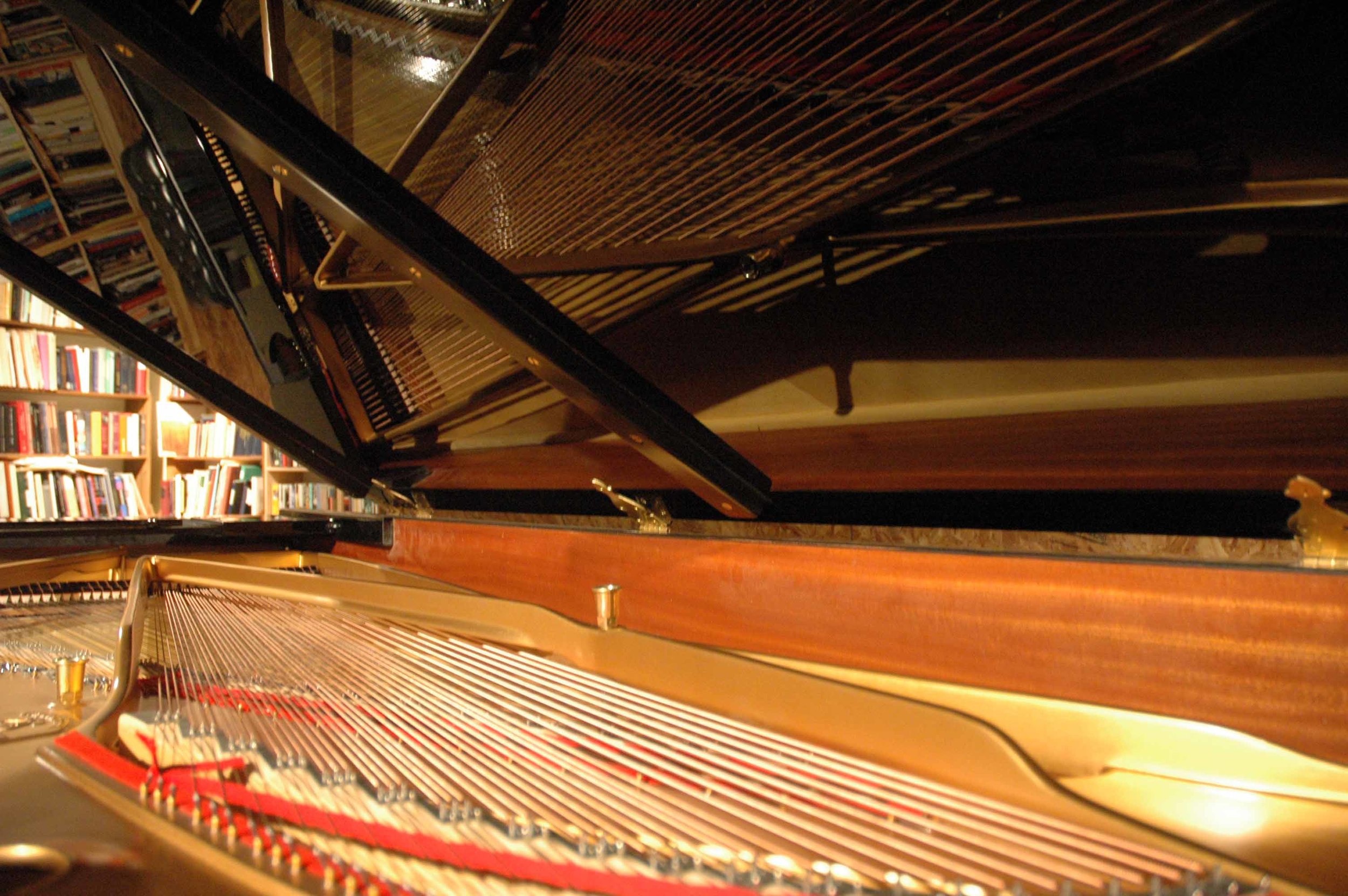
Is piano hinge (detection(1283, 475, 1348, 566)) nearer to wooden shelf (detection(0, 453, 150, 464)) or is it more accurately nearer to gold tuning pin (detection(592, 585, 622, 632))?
gold tuning pin (detection(592, 585, 622, 632))

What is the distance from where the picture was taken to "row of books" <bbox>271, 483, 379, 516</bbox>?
4922 millimetres

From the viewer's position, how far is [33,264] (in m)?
1.73

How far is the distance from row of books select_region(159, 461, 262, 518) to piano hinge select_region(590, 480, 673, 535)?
17.2 feet

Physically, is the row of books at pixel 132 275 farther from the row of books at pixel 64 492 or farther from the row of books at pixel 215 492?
the row of books at pixel 215 492

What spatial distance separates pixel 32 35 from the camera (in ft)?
5.74

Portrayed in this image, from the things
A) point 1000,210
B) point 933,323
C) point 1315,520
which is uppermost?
point 1000,210

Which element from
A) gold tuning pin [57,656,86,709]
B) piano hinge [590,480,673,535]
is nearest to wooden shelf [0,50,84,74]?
gold tuning pin [57,656,86,709]

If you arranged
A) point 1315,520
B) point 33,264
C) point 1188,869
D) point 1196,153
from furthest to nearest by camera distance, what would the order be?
point 33,264, point 1196,153, point 1315,520, point 1188,869

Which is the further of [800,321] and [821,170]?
[800,321]

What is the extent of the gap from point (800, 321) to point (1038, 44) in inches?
21.3

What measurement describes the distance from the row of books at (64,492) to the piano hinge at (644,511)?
14.3ft

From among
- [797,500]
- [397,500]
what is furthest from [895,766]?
[397,500]

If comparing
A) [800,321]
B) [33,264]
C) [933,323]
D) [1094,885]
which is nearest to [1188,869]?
[1094,885]

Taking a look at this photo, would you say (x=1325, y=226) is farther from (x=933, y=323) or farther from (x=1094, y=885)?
(x=1094, y=885)
